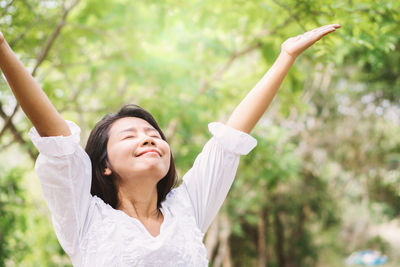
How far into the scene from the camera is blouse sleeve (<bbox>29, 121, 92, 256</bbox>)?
1.13m

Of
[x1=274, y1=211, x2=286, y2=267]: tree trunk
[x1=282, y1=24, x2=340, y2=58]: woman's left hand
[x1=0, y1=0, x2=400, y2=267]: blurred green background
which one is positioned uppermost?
[x1=282, y1=24, x2=340, y2=58]: woman's left hand

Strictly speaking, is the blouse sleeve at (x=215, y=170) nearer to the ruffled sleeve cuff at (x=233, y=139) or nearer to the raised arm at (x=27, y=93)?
the ruffled sleeve cuff at (x=233, y=139)

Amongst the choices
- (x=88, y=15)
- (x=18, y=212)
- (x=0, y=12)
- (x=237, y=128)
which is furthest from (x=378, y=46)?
(x=18, y=212)

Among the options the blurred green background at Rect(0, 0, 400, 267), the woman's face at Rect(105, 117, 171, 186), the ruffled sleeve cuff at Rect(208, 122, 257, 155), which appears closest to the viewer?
the woman's face at Rect(105, 117, 171, 186)

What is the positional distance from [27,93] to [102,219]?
1.48 feet

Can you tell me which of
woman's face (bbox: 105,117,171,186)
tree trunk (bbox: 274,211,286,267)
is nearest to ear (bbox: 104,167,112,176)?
woman's face (bbox: 105,117,171,186)

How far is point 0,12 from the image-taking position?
2.38 metres

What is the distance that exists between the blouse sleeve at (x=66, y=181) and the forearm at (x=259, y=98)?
547mm

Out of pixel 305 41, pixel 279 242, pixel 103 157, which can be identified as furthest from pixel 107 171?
pixel 279 242

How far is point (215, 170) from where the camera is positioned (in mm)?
1438

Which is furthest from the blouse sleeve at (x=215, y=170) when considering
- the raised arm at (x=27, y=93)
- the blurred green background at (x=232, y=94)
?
the blurred green background at (x=232, y=94)

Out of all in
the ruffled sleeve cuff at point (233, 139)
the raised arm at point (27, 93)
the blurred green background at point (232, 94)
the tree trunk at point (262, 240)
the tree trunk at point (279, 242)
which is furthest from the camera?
the tree trunk at point (279, 242)

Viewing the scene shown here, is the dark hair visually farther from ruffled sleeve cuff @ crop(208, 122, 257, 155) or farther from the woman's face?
ruffled sleeve cuff @ crop(208, 122, 257, 155)

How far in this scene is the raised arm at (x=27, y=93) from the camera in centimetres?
108
